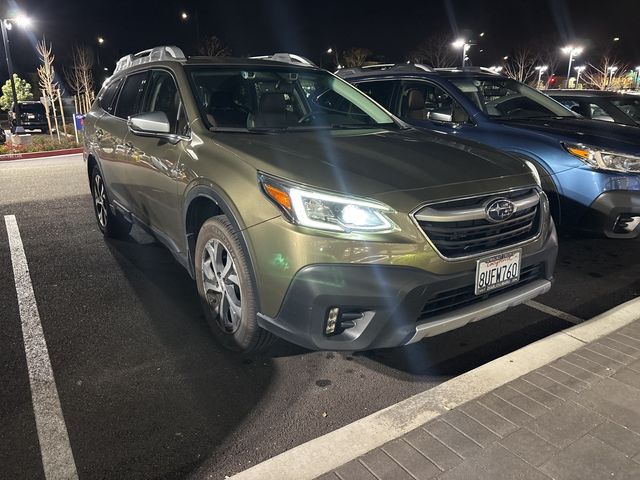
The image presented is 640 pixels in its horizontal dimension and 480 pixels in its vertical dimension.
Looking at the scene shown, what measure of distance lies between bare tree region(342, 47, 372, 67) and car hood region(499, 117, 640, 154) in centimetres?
3720

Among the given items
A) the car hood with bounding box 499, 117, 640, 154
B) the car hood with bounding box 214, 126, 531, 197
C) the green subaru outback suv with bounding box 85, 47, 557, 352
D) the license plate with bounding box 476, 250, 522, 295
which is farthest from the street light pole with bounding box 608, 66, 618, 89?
the license plate with bounding box 476, 250, 522, 295

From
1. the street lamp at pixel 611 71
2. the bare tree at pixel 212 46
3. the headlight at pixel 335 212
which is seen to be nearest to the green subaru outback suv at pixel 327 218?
the headlight at pixel 335 212

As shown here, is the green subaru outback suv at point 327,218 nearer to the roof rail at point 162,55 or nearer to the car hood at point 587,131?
the roof rail at point 162,55

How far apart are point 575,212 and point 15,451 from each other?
4.40 metres

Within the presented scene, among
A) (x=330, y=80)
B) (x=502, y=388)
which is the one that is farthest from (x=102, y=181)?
(x=502, y=388)

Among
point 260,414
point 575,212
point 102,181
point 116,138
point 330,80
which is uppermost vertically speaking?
point 330,80

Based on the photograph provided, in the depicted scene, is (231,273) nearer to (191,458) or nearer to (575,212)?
(191,458)

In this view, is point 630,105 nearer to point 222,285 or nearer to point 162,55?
point 162,55

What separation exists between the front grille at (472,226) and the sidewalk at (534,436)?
2.43ft

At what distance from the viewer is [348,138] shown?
3312mm

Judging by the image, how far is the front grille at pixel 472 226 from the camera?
2.53 metres

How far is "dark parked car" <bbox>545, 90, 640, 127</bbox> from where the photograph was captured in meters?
7.85

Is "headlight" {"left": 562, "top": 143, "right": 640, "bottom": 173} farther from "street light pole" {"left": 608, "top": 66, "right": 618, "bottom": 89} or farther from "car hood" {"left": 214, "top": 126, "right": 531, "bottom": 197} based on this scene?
"street light pole" {"left": 608, "top": 66, "right": 618, "bottom": 89}

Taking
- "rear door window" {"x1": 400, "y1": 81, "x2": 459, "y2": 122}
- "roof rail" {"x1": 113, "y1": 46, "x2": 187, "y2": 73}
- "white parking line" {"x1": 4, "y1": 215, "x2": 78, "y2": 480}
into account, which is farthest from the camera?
"rear door window" {"x1": 400, "y1": 81, "x2": 459, "y2": 122}
